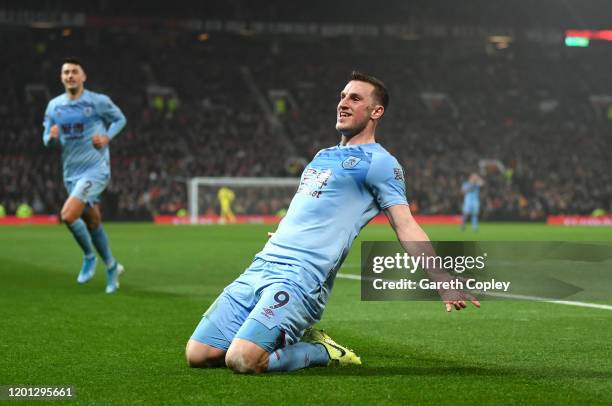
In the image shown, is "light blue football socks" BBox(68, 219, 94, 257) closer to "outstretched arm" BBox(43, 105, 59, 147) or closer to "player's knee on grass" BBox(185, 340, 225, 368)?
"outstretched arm" BBox(43, 105, 59, 147)

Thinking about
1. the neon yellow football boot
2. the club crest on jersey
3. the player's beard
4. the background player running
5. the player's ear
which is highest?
the player's ear

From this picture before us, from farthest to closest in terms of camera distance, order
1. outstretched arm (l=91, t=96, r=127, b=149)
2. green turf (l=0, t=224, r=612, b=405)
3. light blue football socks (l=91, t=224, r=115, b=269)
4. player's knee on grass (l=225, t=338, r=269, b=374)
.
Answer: outstretched arm (l=91, t=96, r=127, b=149)
light blue football socks (l=91, t=224, r=115, b=269)
player's knee on grass (l=225, t=338, r=269, b=374)
green turf (l=0, t=224, r=612, b=405)

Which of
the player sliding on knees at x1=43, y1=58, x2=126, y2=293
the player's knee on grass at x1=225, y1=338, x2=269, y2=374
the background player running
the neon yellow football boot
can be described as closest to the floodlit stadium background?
the background player running

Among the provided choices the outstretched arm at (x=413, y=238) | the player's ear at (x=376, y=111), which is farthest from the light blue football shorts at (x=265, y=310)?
the player's ear at (x=376, y=111)

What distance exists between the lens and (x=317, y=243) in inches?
211

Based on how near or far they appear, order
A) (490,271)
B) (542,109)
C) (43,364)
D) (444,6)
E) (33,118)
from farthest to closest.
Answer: (542,109), (444,6), (33,118), (490,271), (43,364)

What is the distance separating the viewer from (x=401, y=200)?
528 cm

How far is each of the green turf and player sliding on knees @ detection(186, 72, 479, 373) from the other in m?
0.18

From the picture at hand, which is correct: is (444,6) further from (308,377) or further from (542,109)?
(308,377)

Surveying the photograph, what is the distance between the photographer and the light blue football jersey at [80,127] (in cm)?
1058

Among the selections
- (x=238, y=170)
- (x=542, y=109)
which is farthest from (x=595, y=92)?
(x=238, y=170)

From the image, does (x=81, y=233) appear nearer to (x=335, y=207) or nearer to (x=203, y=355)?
(x=203, y=355)

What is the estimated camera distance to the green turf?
4523mm

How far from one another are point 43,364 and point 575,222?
130 feet
